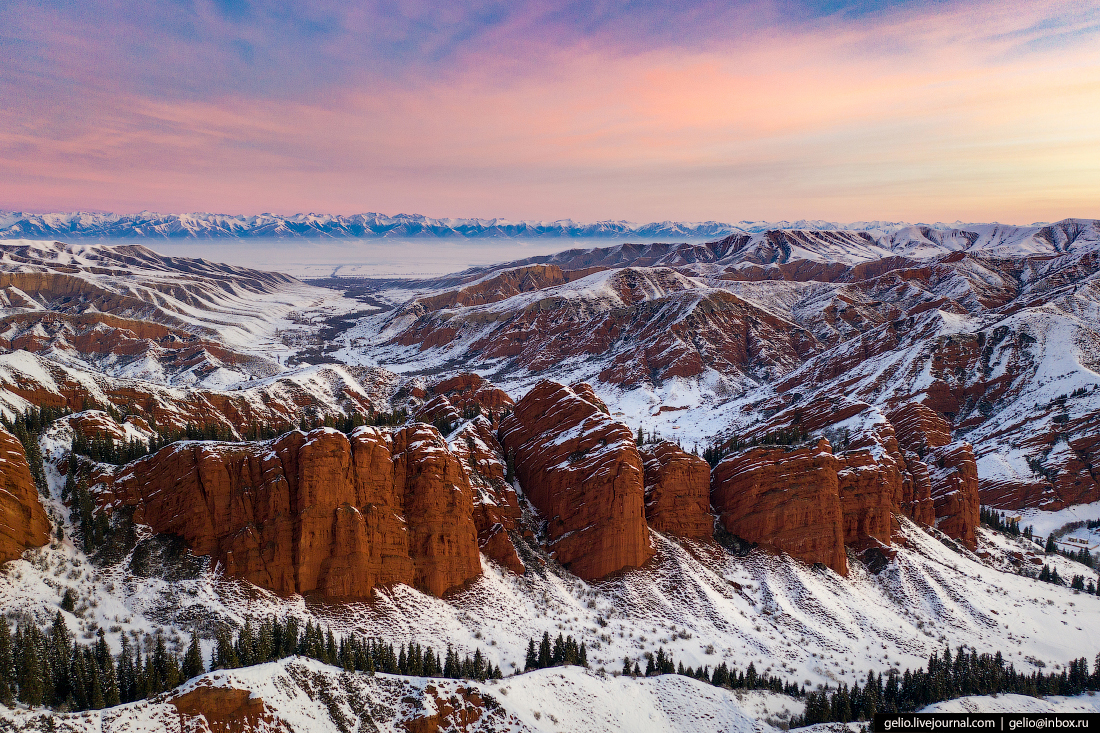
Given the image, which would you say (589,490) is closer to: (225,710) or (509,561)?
(509,561)

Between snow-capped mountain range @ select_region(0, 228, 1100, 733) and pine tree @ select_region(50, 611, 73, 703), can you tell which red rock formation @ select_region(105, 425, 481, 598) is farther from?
pine tree @ select_region(50, 611, 73, 703)

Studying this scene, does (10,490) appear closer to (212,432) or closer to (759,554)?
(212,432)

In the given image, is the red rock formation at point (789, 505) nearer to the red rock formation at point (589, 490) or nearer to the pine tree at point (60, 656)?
the red rock formation at point (589, 490)

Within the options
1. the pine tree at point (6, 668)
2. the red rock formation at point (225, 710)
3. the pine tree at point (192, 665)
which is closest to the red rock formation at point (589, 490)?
the red rock formation at point (225, 710)

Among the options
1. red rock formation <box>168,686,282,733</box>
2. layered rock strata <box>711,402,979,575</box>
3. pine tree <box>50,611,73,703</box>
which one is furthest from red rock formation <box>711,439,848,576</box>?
pine tree <box>50,611,73,703</box>

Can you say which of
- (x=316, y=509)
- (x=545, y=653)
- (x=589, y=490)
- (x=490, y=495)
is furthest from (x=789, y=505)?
(x=316, y=509)

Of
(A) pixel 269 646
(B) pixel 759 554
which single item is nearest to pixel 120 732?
(A) pixel 269 646
